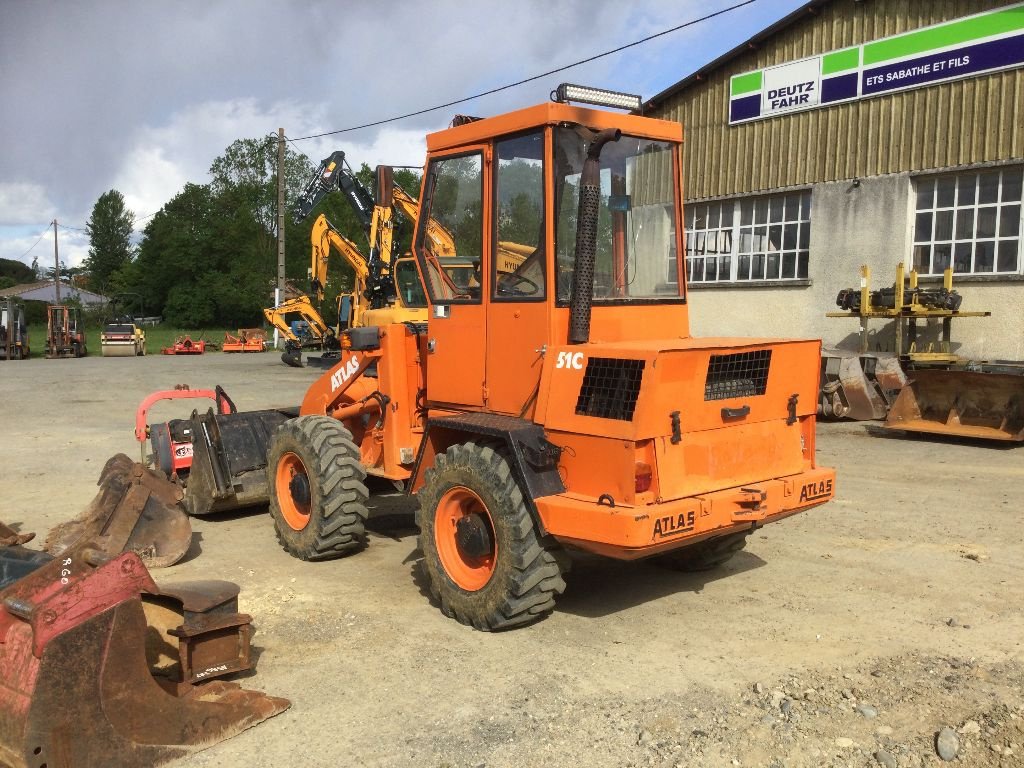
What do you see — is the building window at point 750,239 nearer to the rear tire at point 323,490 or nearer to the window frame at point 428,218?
the window frame at point 428,218

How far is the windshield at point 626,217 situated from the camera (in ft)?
17.6

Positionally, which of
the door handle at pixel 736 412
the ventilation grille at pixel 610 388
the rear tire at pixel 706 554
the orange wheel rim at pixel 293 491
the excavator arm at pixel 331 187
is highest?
the excavator arm at pixel 331 187

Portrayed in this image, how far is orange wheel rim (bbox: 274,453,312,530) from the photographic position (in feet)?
22.7

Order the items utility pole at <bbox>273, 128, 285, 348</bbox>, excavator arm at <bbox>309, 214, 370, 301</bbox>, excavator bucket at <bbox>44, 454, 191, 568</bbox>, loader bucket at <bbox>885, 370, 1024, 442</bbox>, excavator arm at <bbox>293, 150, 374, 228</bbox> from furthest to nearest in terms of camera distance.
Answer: utility pole at <bbox>273, 128, 285, 348</bbox> → excavator arm at <bbox>309, 214, 370, 301</bbox> → excavator arm at <bbox>293, 150, 374, 228</bbox> → loader bucket at <bbox>885, 370, 1024, 442</bbox> → excavator bucket at <bbox>44, 454, 191, 568</bbox>

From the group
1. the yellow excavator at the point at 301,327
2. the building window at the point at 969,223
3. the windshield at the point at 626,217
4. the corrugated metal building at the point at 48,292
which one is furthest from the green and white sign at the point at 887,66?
the corrugated metal building at the point at 48,292

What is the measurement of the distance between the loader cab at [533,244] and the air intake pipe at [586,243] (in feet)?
0.05

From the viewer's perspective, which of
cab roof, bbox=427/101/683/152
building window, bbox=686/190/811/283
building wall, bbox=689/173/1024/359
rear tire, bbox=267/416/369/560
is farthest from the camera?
building window, bbox=686/190/811/283

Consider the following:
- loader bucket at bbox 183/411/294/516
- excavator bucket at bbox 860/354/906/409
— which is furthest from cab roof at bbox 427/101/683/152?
excavator bucket at bbox 860/354/906/409

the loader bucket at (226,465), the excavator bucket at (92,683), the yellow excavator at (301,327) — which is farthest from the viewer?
the yellow excavator at (301,327)

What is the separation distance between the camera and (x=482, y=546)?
5.29 meters

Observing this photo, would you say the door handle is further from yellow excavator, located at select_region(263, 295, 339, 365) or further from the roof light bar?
yellow excavator, located at select_region(263, 295, 339, 365)

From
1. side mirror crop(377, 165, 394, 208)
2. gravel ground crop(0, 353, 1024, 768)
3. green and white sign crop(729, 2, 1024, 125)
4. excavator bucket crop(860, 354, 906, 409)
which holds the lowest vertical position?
gravel ground crop(0, 353, 1024, 768)

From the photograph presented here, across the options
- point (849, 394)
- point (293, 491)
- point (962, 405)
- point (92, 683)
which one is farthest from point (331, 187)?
point (92, 683)

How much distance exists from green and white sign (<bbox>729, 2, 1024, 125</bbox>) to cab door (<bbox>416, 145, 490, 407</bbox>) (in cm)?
1187
